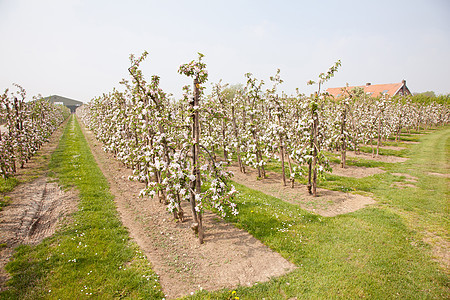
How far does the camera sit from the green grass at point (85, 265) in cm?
509

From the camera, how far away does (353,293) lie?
4922mm

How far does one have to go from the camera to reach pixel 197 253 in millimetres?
6727

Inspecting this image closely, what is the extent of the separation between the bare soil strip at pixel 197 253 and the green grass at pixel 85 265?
42cm

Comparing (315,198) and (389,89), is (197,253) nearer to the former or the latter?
(315,198)

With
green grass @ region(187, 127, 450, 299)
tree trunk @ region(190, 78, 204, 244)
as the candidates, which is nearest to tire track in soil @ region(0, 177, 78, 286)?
tree trunk @ region(190, 78, 204, 244)

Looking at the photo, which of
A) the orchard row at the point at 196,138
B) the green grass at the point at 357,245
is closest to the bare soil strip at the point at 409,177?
the green grass at the point at 357,245

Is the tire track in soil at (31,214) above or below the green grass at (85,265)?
above

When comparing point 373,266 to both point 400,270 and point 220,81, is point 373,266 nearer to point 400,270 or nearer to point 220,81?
point 400,270

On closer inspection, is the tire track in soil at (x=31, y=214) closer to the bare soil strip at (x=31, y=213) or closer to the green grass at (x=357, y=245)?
the bare soil strip at (x=31, y=213)

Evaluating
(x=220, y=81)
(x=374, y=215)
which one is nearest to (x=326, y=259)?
(x=374, y=215)

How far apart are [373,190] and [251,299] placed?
32.6 feet

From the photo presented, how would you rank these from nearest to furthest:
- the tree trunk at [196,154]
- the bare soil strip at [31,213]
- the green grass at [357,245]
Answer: the green grass at [357,245]
the tree trunk at [196,154]
the bare soil strip at [31,213]

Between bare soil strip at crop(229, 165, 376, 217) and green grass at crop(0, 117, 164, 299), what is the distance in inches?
279

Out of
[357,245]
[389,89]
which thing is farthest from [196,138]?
[389,89]
